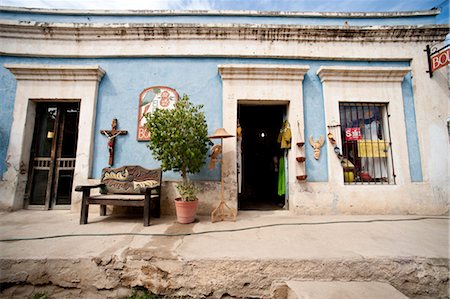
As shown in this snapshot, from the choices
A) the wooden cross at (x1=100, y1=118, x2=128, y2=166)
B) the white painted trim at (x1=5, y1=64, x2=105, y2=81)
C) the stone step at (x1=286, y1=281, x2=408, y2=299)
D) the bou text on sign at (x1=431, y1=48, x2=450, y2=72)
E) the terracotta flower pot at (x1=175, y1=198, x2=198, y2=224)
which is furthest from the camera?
the white painted trim at (x1=5, y1=64, x2=105, y2=81)

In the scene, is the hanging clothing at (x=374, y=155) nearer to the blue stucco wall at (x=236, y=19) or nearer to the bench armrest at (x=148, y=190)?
the blue stucco wall at (x=236, y=19)

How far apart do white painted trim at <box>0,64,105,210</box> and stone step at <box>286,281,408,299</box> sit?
15.4 feet

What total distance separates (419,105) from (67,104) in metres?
8.91

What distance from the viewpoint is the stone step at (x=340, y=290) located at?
192cm

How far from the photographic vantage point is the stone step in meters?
1.92

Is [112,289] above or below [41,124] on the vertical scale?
below

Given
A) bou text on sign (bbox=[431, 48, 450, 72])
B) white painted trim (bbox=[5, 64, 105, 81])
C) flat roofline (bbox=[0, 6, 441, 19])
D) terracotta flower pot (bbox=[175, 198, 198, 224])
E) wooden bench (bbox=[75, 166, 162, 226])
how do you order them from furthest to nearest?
flat roofline (bbox=[0, 6, 441, 19]) → white painted trim (bbox=[5, 64, 105, 81]) → bou text on sign (bbox=[431, 48, 450, 72]) → wooden bench (bbox=[75, 166, 162, 226]) → terracotta flower pot (bbox=[175, 198, 198, 224])

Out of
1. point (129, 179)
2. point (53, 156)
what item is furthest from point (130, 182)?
point (53, 156)

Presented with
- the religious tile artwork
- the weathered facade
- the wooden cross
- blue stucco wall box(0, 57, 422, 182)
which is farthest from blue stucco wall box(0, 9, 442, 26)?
the wooden cross

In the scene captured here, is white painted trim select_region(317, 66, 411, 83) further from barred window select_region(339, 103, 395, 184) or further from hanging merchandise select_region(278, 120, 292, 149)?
hanging merchandise select_region(278, 120, 292, 149)

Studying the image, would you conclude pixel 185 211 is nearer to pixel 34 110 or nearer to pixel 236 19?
pixel 34 110

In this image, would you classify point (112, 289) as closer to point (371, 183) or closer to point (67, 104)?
point (67, 104)

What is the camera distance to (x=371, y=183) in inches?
186

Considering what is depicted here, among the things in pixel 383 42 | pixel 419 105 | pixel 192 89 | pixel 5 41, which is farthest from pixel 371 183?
pixel 5 41
